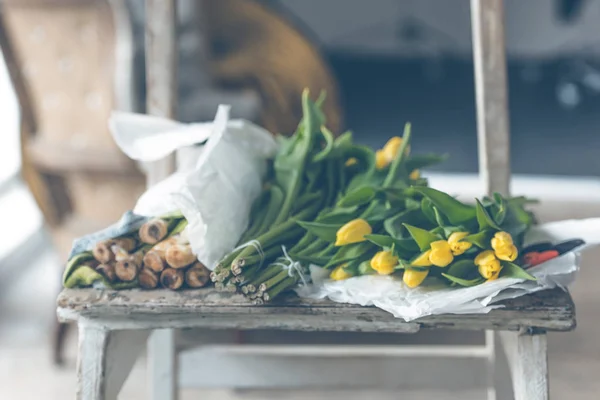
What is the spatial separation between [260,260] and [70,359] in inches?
34.9

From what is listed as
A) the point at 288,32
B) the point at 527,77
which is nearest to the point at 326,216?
the point at 288,32

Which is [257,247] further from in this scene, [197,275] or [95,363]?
[95,363]

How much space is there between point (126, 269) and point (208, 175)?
13cm

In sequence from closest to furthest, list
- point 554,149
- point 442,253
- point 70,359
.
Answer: point 442,253 → point 70,359 → point 554,149

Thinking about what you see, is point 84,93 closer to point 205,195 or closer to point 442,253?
point 205,195

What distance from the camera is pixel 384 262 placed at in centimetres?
71

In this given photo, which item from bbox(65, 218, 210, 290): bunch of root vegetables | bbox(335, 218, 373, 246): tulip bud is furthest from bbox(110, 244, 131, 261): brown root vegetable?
bbox(335, 218, 373, 246): tulip bud

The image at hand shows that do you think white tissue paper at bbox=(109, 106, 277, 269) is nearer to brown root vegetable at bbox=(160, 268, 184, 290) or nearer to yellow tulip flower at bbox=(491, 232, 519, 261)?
brown root vegetable at bbox=(160, 268, 184, 290)

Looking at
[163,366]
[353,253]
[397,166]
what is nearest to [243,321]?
[353,253]

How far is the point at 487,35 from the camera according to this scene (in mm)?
932

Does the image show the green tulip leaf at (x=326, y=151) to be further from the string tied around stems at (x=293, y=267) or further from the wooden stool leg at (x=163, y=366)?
the wooden stool leg at (x=163, y=366)

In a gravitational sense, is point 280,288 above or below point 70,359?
above

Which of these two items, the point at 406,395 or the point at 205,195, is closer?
the point at 205,195

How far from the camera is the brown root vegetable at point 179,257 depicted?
28.3 inches
